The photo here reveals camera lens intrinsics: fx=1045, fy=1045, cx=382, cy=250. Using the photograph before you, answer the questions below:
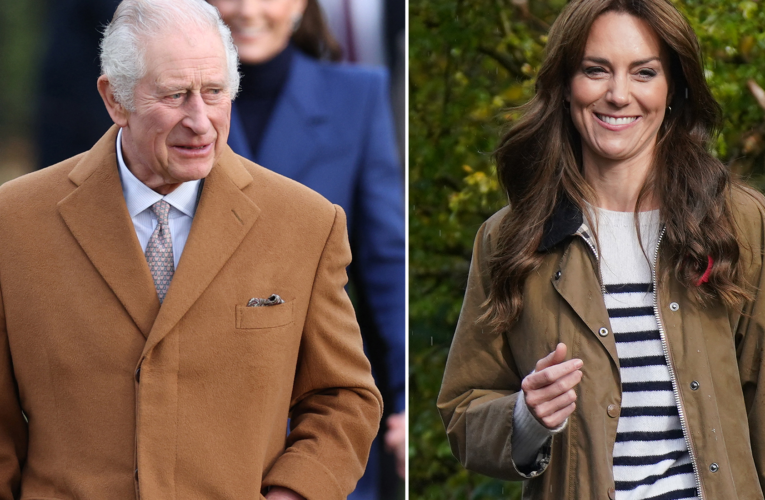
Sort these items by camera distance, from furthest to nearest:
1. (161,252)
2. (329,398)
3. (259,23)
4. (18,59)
Answer: 1. (259,23)
2. (18,59)
3. (329,398)
4. (161,252)

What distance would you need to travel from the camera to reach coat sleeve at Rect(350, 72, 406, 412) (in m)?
3.82

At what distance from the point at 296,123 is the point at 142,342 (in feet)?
4.77

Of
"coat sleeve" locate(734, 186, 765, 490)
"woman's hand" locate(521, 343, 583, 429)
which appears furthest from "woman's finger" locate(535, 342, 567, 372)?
"coat sleeve" locate(734, 186, 765, 490)

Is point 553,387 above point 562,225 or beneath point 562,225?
beneath

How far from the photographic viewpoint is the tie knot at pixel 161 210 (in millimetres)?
2576

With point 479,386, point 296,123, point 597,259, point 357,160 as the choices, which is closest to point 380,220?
point 357,160

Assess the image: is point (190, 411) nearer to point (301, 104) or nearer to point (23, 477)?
point (23, 477)

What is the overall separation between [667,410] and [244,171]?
123 centimetres

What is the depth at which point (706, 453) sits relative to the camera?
2500 millimetres

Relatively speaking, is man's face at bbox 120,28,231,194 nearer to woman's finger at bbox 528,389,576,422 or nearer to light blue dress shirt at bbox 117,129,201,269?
light blue dress shirt at bbox 117,129,201,269

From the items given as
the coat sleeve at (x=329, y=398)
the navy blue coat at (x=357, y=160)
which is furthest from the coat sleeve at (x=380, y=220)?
the coat sleeve at (x=329, y=398)

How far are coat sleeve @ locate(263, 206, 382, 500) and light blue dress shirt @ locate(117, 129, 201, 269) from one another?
358mm

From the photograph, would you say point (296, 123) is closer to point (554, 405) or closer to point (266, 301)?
point (266, 301)

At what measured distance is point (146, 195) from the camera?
2.58 metres
